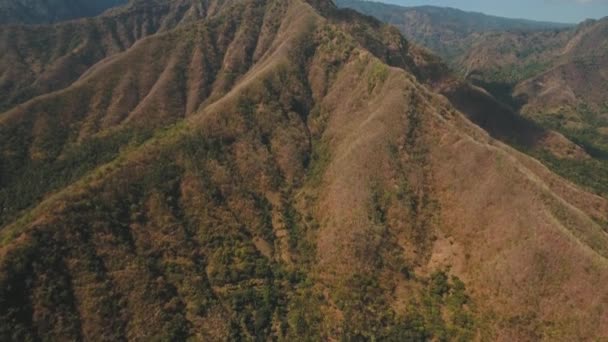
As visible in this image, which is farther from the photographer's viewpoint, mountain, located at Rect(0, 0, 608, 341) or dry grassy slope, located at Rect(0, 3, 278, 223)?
dry grassy slope, located at Rect(0, 3, 278, 223)

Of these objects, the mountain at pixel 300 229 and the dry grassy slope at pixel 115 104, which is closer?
the mountain at pixel 300 229

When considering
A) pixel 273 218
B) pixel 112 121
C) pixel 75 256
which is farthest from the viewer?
pixel 112 121

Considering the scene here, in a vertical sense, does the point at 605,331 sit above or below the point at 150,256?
above

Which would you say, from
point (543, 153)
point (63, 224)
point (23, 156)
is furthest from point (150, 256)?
point (543, 153)

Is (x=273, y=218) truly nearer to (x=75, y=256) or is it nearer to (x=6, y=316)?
(x=75, y=256)

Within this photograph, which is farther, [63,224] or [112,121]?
[112,121]

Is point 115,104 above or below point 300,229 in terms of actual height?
above

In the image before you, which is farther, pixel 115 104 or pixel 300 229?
pixel 115 104

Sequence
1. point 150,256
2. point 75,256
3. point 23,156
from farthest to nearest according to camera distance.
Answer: point 23,156 < point 150,256 < point 75,256
